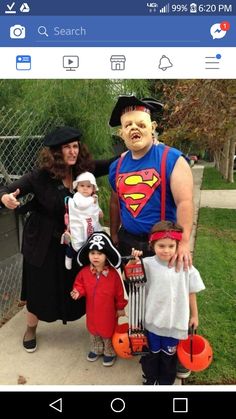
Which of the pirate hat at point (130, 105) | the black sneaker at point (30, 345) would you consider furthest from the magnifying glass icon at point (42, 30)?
the black sneaker at point (30, 345)

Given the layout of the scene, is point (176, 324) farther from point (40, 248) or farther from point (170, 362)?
point (40, 248)

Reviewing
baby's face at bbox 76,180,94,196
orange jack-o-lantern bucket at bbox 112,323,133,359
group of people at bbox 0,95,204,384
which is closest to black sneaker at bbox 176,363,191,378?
group of people at bbox 0,95,204,384

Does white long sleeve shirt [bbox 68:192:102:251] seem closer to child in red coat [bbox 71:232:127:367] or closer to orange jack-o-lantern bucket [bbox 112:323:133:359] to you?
child in red coat [bbox 71:232:127:367]

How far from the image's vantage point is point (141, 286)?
5.44 feet

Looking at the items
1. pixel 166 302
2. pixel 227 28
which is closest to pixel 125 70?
pixel 227 28

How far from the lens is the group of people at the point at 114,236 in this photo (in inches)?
64.4

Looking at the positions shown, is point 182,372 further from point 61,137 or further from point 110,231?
point 61,137

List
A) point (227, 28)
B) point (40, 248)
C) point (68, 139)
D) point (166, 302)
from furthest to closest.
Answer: point (40, 248), point (68, 139), point (166, 302), point (227, 28)

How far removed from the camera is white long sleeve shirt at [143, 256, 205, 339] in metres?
1.61

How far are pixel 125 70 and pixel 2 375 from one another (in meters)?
1.58

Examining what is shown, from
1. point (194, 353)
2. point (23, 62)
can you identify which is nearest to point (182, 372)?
point (194, 353)

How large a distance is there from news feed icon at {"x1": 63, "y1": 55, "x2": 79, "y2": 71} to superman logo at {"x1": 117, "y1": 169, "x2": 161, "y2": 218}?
0.61 m

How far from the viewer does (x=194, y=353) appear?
1.71 meters

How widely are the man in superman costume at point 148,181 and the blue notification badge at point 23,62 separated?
21.4 inches
